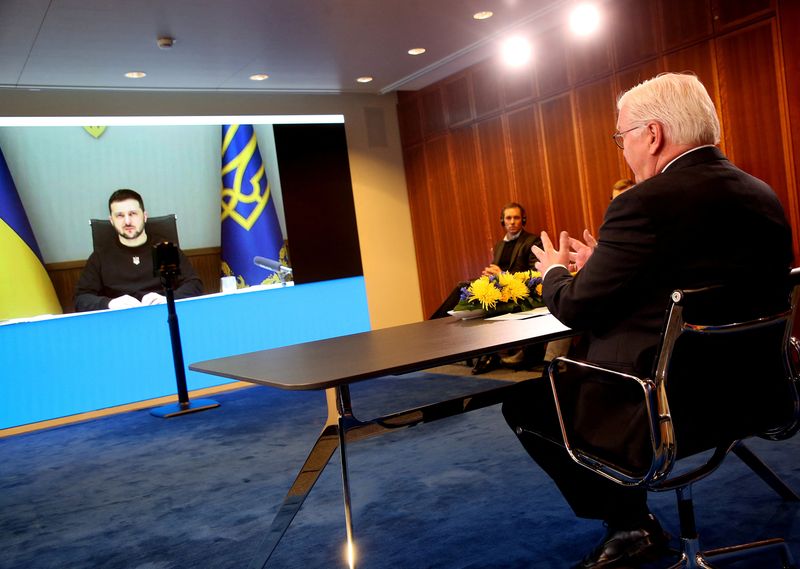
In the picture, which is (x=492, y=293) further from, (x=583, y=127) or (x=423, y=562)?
(x=583, y=127)

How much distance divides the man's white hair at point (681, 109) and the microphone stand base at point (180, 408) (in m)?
4.94

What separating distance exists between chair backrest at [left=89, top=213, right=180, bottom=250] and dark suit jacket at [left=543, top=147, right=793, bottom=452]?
6.19 metres

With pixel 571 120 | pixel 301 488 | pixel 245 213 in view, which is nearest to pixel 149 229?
pixel 245 213

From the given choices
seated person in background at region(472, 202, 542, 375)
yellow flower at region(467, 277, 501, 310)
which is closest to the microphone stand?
seated person in background at region(472, 202, 542, 375)

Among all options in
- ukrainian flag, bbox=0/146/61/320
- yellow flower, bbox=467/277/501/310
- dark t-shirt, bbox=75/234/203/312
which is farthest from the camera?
dark t-shirt, bbox=75/234/203/312

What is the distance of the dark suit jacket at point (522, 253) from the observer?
640 cm

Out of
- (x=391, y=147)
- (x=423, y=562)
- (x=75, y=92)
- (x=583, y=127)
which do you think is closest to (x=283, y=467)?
(x=423, y=562)

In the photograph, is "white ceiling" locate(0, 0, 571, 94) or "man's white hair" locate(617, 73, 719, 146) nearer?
"man's white hair" locate(617, 73, 719, 146)

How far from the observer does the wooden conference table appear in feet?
6.38

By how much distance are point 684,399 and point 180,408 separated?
5.07 metres

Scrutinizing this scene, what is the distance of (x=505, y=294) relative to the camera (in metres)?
2.87

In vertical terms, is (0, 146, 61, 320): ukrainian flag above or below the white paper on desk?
above

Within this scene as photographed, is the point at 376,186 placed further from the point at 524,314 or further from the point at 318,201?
the point at 524,314

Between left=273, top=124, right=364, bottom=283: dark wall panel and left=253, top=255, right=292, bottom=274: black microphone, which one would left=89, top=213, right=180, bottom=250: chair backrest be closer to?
left=253, top=255, right=292, bottom=274: black microphone
